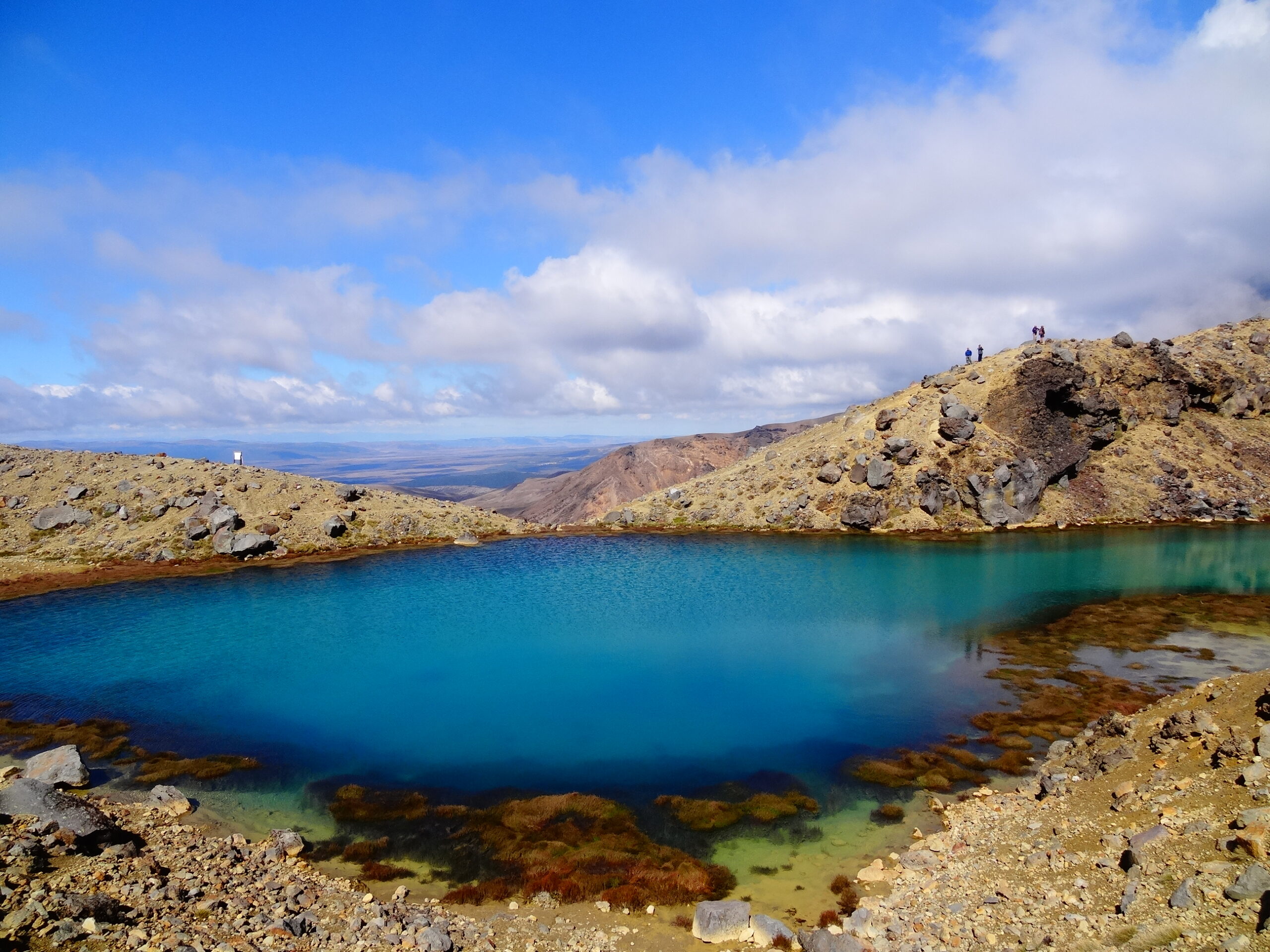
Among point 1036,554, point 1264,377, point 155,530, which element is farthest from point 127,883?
point 1264,377

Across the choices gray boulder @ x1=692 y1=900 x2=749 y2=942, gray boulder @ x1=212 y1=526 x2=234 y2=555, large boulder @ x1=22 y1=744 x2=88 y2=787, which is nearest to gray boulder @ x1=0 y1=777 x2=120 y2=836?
large boulder @ x1=22 y1=744 x2=88 y2=787

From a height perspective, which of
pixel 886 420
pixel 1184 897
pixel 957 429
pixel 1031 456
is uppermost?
pixel 886 420

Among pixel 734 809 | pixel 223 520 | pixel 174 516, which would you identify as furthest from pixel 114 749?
pixel 174 516

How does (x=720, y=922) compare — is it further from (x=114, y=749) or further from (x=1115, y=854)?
(x=114, y=749)

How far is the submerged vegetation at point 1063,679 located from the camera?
88.9ft

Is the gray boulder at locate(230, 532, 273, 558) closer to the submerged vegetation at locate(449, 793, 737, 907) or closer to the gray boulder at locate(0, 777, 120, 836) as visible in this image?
the gray boulder at locate(0, 777, 120, 836)

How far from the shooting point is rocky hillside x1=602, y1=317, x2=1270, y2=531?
3531 inches

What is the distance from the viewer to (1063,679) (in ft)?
120

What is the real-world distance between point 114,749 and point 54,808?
13909 millimetres

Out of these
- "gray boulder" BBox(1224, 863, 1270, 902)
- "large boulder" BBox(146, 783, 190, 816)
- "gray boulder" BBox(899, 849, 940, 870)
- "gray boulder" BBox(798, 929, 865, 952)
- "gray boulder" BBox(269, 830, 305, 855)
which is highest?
"gray boulder" BBox(1224, 863, 1270, 902)

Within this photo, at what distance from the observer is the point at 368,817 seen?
24.2 metres

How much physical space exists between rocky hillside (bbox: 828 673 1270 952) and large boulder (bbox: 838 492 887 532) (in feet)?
212

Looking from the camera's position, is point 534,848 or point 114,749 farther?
point 114,749

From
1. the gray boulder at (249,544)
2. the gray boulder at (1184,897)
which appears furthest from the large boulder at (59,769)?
the gray boulder at (249,544)
